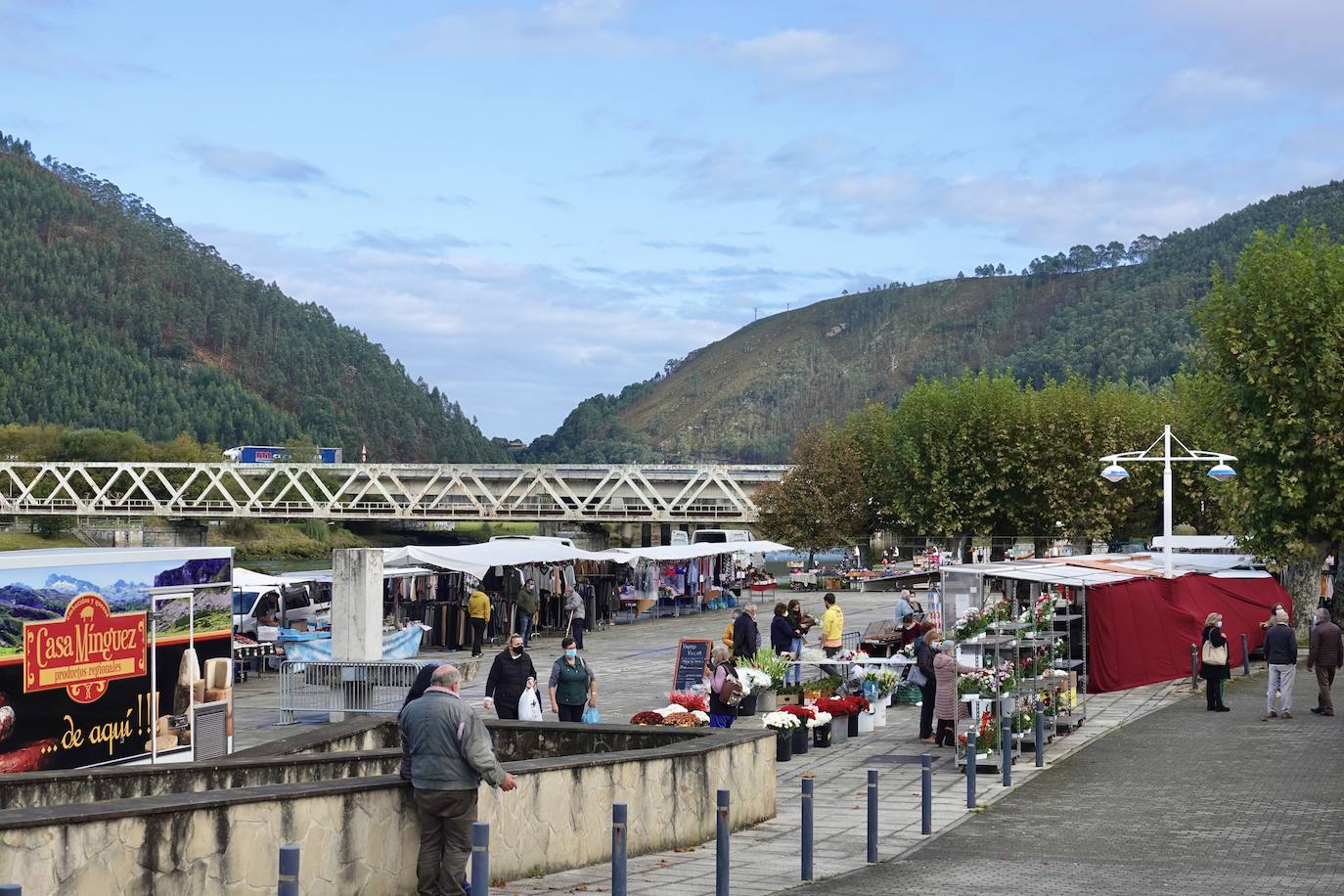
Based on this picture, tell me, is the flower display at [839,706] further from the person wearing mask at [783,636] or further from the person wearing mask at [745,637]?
the person wearing mask at [783,636]

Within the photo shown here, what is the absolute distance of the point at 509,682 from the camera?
18547mm

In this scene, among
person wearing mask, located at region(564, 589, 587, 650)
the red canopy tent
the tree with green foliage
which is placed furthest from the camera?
the tree with green foliage

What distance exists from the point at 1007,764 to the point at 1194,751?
4.08 m

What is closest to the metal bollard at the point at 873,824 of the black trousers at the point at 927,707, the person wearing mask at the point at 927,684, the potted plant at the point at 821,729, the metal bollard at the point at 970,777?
the metal bollard at the point at 970,777

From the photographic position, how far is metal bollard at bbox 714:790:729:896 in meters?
10.6

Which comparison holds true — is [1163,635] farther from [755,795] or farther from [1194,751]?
[755,795]

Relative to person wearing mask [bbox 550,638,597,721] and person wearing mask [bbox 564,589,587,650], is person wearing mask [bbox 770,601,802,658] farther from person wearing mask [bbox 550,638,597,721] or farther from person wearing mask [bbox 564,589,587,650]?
person wearing mask [bbox 564,589,587,650]

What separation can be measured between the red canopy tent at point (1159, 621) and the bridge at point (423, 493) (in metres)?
66.7

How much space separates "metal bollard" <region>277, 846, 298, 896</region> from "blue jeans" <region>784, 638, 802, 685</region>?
54.9 ft

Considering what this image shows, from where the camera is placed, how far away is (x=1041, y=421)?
2549 inches

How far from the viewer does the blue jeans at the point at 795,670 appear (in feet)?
82.3

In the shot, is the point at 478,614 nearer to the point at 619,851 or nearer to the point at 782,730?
the point at 782,730

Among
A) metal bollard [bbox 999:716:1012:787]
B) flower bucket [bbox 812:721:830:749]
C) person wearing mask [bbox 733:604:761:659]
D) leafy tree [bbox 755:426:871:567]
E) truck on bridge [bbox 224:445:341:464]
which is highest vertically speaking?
truck on bridge [bbox 224:445:341:464]

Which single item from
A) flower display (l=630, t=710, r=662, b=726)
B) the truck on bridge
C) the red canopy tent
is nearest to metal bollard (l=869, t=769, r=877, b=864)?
flower display (l=630, t=710, r=662, b=726)
